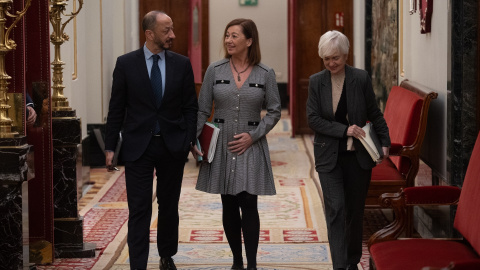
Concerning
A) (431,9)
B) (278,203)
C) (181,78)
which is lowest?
(278,203)

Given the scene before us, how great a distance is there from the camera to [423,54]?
841cm

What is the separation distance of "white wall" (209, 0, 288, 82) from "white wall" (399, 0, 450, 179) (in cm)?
1148

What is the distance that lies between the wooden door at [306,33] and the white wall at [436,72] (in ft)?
20.9

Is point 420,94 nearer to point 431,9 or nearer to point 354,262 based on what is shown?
point 431,9

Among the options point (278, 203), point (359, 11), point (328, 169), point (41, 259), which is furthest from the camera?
point (359, 11)

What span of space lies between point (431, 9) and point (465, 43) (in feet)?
5.00

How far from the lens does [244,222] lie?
19.9 ft

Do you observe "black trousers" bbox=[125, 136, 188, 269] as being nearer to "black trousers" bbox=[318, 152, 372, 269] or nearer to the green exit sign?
"black trousers" bbox=[318, 152, 372, 269]

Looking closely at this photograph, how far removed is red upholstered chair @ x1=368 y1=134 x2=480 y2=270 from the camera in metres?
4.48

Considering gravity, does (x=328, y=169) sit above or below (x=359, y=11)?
below

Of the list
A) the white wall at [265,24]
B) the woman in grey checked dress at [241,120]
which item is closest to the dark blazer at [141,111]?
the woman in grey checked dress at [241,120]

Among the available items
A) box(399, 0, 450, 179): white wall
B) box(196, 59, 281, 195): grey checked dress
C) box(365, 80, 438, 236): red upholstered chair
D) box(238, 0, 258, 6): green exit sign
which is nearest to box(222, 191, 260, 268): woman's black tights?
box(196, 59, 281, 195): grey checked dress

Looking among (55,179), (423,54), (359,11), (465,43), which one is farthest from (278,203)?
(359,11)

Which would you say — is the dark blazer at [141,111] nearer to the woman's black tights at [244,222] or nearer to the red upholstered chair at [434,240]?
the woman's black tights at [244,222]
